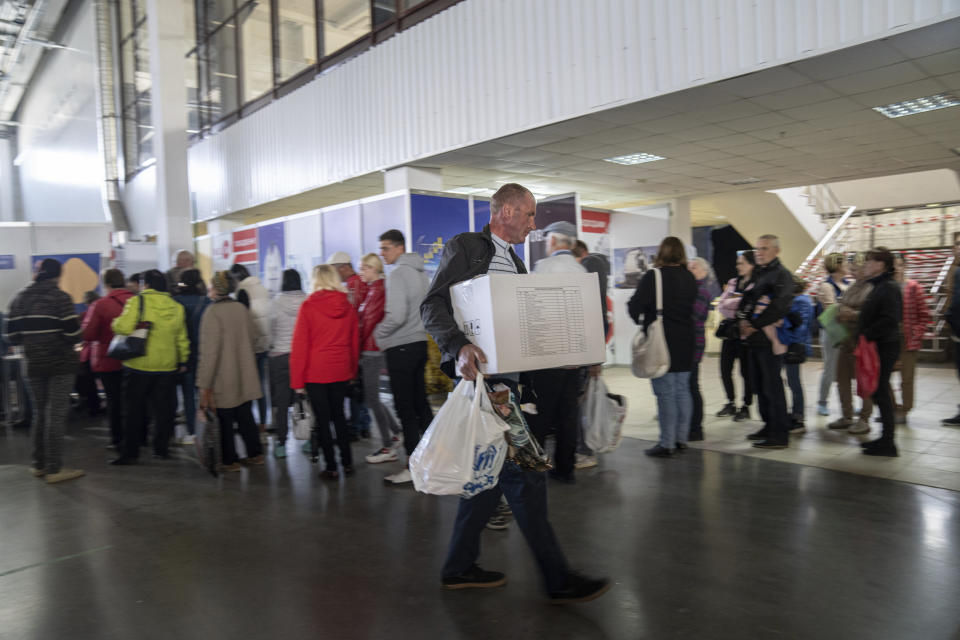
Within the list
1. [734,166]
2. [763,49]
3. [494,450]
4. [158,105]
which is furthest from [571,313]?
[158,105]

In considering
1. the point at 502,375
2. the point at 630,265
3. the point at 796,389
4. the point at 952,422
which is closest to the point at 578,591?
the point at 502,375

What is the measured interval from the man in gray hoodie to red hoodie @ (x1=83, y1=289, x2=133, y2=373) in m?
3.04

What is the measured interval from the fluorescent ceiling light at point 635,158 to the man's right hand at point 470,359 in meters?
7.38

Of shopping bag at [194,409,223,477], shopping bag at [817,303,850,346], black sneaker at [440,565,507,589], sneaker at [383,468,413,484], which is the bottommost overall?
sneaker at [383,468,413,484]

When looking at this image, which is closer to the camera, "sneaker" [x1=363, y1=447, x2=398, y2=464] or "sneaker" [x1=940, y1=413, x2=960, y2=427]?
"sneaker" [x1=363, y1=447, x2=398, y2=464]

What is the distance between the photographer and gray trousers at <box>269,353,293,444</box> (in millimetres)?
5574

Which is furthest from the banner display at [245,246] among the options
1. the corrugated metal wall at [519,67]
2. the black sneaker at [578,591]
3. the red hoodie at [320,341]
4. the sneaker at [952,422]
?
the sneaker at [952,422]

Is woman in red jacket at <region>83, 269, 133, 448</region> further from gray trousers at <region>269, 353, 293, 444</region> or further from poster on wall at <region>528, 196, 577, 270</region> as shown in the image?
poster on wall at <region>528, 196, 577, 270</region>

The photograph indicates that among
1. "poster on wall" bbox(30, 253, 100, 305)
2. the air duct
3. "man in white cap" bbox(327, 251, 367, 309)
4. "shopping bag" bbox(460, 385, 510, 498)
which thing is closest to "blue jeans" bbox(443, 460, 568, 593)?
"shopping bag" bbox(460, 385, 510, 498)

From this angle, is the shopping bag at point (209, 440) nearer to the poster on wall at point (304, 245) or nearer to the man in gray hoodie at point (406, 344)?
the man in gray hoodie at point (406, 344)

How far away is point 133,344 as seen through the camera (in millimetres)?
5141

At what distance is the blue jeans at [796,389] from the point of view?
6.02 meters

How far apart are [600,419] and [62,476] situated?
430 cm

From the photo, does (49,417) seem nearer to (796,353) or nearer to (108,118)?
(796,353)
